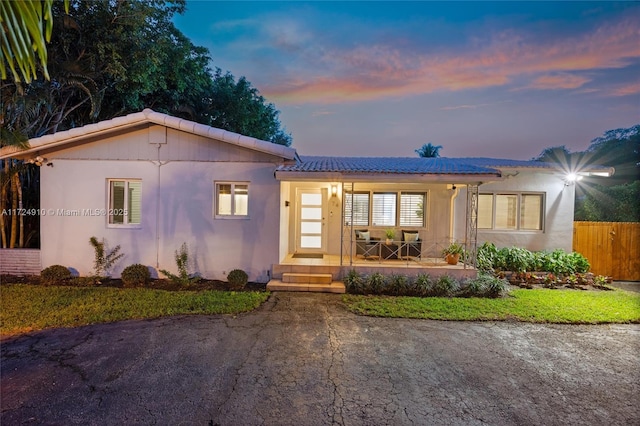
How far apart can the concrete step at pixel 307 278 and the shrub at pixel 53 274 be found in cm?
583

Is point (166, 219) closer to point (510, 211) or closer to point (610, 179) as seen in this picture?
point (510, 211)

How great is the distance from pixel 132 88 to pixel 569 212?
15.7m

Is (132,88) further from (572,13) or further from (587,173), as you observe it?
(587,173)

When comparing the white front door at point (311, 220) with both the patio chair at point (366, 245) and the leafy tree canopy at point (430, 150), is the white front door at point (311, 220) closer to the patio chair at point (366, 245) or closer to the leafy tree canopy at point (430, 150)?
the patio chair at point (366, 245)

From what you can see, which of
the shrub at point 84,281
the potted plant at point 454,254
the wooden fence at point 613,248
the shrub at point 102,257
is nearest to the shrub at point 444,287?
the potted plant at point 454,254

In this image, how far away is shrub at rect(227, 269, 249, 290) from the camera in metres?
8.02

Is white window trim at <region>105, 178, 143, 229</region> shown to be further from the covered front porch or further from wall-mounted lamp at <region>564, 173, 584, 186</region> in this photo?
wall-mounted lamp at <region>564, 173, 584, 186</region>

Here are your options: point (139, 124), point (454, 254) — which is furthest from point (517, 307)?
point (139, 124)

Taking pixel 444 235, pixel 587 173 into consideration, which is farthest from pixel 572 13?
pixel 444 235

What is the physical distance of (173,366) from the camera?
4.09m

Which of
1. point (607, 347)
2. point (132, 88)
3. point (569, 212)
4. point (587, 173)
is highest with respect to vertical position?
point (132, 88)

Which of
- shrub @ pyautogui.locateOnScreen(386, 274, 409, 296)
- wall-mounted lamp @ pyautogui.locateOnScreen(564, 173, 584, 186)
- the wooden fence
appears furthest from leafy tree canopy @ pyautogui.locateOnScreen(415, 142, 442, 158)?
shrub @ pyautogui.locateOnScreen(386, 274, 409, 296)

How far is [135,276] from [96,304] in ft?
5.02

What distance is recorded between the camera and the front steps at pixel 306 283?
7.89 m
